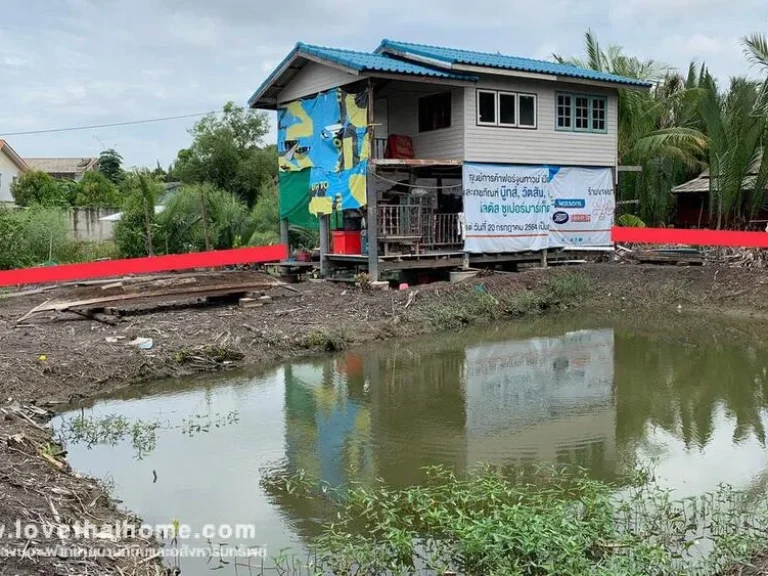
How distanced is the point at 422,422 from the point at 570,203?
40.2 ft

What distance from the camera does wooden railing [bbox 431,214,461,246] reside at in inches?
688

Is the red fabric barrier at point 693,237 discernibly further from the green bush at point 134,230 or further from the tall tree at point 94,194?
the tall tree at point 94,194

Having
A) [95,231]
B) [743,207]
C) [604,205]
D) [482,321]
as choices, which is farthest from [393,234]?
[95,231]

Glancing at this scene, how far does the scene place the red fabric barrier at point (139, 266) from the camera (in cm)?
1761

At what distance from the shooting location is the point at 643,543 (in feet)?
16.4

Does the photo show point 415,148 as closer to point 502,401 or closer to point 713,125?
point 713,125

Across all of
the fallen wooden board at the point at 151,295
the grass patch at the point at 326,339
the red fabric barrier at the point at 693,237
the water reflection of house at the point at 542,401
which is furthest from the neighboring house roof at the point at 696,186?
the grass patch at the point at 326,339

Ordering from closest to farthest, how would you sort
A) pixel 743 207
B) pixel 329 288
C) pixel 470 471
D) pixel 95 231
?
pixel 470 471 < pixel 329 288 < pixel 743 207 < pixel 95 231

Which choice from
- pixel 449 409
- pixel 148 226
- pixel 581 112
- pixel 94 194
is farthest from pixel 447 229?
pixel 94 194

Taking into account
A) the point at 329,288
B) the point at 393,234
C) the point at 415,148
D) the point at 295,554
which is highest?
the point at 415,148

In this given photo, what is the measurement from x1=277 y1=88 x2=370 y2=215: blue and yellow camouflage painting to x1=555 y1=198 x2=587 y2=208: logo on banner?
18.9 ft

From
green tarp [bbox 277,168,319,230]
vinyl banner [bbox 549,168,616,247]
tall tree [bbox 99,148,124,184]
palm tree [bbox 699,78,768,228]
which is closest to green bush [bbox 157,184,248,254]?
green tarp [bbox 277,168,319,230]

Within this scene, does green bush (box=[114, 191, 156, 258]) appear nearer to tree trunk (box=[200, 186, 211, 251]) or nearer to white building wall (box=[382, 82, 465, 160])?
tree trunk (box=[200, 186, 211, 251])

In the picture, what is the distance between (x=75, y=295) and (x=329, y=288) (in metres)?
5.39
